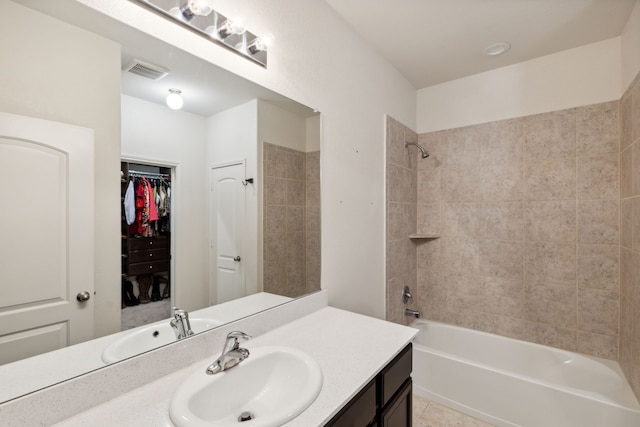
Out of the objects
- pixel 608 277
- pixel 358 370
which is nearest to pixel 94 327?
pixel 358 370

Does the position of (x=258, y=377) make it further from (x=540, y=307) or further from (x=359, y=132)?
(x=540, y=307)

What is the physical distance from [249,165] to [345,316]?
34.1 inches

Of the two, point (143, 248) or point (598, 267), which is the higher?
point (143, 248)

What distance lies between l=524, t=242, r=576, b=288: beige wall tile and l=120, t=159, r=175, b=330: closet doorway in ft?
8.32

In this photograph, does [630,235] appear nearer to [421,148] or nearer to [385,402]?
[421,148]

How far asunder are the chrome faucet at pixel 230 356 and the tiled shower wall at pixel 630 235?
6.82ft

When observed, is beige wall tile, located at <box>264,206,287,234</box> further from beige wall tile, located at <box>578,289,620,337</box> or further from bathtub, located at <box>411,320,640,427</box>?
beige wall tile, located at <box>578,289,620,337</box>

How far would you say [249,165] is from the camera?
1.23 m

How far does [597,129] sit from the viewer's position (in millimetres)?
2027

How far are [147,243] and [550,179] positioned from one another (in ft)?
8.75

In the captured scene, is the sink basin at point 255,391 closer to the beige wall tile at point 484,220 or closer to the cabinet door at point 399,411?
the cabinet door at point 399,411

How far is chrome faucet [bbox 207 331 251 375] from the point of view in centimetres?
90

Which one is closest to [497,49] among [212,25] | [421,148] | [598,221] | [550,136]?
[550,136]

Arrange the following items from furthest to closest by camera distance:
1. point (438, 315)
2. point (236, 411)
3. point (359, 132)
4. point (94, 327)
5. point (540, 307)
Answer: point (438, 315), point (540, 307), point (359, 132), point (236, 411), point (94, 327)
